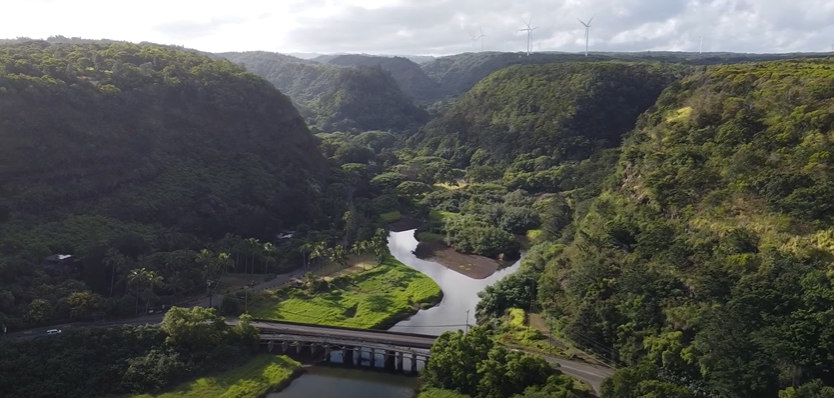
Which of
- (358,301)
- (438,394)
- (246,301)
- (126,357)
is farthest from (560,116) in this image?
(126,357)

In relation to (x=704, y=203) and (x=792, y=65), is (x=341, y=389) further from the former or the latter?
(x=792, y=65)

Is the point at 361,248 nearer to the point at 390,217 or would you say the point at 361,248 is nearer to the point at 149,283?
the point at 149,283

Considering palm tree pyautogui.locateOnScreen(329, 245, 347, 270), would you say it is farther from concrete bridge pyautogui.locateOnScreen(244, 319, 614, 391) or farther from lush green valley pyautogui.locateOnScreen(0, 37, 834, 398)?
concrete bridge pyautogui.locateOnScreen(244, 319, 614, 391)

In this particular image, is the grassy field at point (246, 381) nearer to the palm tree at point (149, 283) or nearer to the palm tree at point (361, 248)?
the palm tree at point (149, 283)

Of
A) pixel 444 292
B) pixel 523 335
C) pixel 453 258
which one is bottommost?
pixel 444 292

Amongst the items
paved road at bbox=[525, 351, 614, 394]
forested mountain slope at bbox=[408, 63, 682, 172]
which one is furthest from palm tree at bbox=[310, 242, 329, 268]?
forested mountain slope at bbox=[408, 63, 682, 172]
